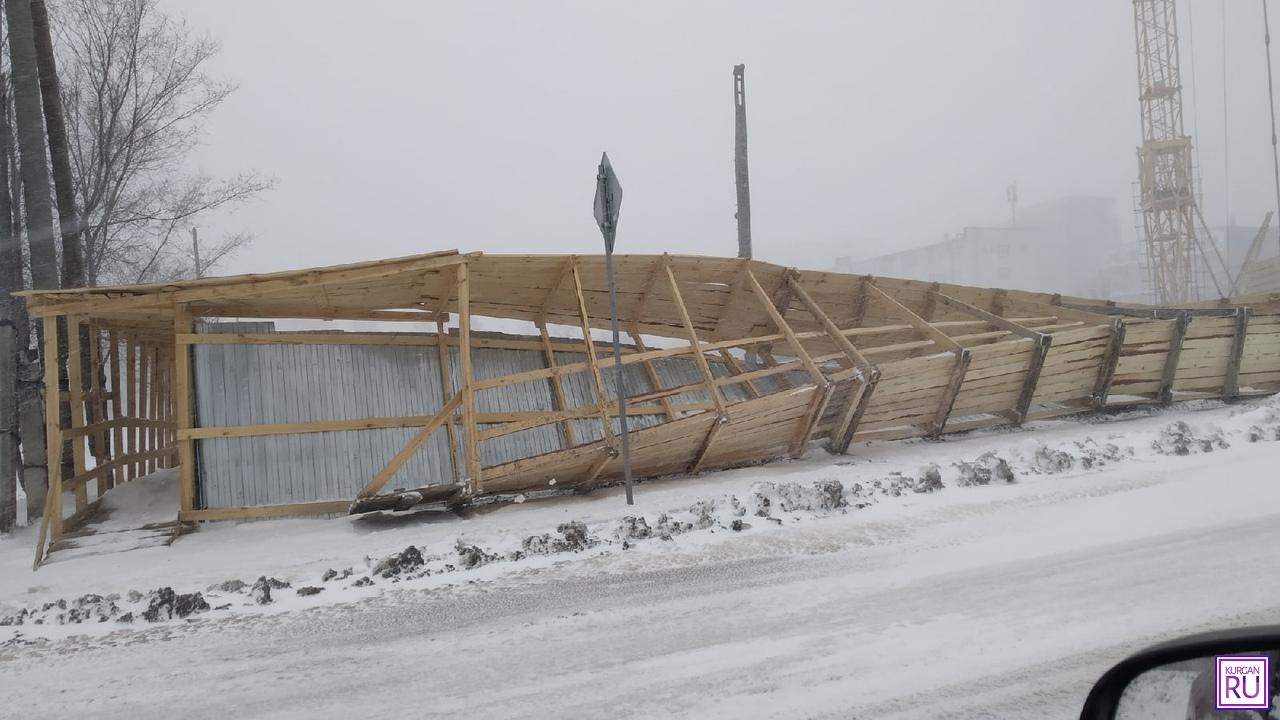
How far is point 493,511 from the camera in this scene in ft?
25.6

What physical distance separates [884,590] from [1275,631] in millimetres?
3222

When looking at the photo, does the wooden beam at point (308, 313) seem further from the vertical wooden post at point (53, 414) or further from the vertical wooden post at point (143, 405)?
the vertical wooden post at point (143, 405)

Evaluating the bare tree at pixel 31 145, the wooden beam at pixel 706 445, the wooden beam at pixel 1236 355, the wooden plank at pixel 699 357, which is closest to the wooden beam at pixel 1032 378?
the wooden beam at pixel 1236 355

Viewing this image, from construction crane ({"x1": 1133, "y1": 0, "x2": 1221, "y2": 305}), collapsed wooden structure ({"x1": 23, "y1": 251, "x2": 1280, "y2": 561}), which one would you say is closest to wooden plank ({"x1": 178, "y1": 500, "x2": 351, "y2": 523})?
collapsed wooden structure ({"x1": 23, "y1": 251, "x2": 1280, "y2": 561})

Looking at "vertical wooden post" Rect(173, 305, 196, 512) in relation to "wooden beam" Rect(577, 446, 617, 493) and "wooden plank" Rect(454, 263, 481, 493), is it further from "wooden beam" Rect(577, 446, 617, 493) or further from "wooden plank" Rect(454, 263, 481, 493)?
"wooden beam" Rect(577, 446, 617, 493)

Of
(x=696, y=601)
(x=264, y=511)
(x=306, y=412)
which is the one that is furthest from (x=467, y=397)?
(x=696, y=601)

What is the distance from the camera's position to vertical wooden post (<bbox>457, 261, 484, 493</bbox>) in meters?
7.55

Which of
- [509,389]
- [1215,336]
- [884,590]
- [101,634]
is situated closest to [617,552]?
[884,590]

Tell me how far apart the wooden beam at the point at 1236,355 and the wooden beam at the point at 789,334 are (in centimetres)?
763

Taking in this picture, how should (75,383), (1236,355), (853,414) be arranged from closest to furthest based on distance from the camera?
(75,383)
(853,414)
(1236,355)

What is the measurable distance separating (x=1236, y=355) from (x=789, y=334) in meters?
8.09

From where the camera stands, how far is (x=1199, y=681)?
1.69 m

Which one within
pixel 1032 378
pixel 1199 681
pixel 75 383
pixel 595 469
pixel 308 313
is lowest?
pixel 595 469

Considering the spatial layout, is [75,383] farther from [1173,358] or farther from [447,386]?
[1173,358]
